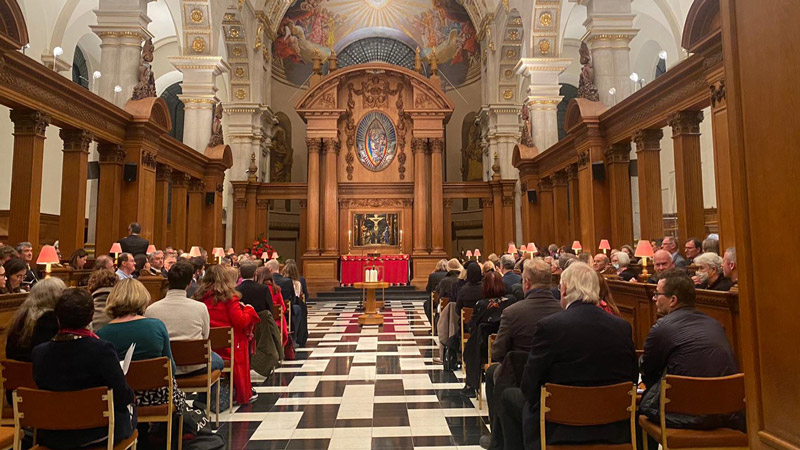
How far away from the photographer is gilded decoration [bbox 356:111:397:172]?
19031mm

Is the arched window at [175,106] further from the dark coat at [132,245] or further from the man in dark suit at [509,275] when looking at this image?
the man in dark suit at [509,275]

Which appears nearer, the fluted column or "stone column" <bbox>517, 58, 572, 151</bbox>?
the fluted column

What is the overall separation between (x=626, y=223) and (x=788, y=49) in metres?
9.26

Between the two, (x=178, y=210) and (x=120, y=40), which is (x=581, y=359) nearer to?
(x=120, y=40)

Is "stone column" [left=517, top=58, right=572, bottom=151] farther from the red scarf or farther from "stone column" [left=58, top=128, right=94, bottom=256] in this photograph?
the red scarf

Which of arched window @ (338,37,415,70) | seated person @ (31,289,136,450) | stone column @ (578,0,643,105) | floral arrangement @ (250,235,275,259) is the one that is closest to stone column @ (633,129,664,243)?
stone column @ (578,0,643,105)

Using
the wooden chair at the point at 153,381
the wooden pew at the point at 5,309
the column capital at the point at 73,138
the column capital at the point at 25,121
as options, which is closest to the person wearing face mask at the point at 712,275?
the wooden chair at the point at 153,381

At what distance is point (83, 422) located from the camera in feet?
8.03

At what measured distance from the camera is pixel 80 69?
18.3m

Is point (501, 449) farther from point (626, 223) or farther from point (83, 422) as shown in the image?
point (626, 223)

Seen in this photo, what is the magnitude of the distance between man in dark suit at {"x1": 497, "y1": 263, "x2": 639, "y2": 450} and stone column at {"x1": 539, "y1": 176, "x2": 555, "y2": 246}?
1249cm

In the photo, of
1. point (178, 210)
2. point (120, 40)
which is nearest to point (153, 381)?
point (120, 40)

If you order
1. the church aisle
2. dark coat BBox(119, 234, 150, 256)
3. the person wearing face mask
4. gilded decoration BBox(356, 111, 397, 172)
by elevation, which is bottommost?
the church aisle

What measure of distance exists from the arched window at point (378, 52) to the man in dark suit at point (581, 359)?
25.3 m
